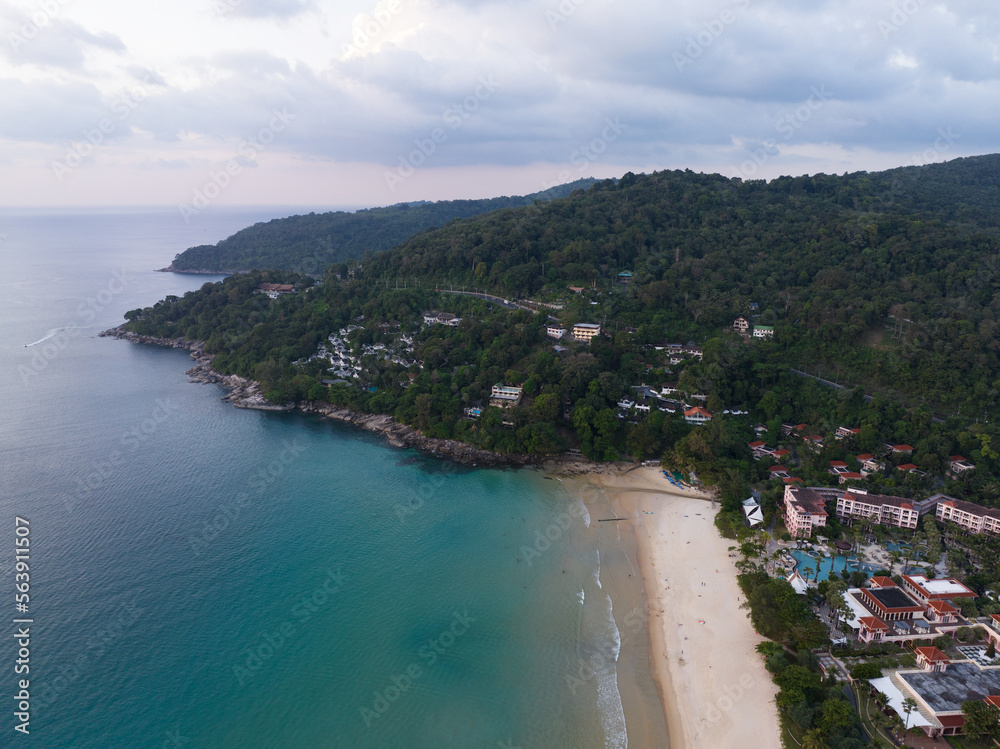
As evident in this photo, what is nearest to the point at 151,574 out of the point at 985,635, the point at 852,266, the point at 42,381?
the point at 985,635

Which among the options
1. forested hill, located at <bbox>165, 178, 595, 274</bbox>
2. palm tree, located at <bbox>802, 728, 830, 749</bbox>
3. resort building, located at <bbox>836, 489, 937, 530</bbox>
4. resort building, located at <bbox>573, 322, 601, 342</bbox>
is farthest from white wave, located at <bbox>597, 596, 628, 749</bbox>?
forested hill, located at <bbox>165, 178, 595, 274</bbox>

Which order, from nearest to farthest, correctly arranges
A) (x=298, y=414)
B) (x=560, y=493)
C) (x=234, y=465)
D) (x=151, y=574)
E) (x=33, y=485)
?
(x=151, y=574), (x=33, y=485), (x=560, y=493), (x=234, y=465), (x=298, y=414)

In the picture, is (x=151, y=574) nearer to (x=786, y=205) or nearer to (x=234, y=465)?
(x=234, y=465)

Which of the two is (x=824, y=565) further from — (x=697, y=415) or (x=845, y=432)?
(x=697, y=415)

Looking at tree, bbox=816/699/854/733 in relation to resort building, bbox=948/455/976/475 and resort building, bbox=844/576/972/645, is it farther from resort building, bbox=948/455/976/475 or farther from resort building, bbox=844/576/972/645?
resort building, bbox=948/455/976/475

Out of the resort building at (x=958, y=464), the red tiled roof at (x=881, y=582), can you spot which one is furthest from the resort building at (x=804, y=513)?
the resort building at (x=958, y=464)

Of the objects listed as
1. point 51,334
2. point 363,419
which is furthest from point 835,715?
point 51,334

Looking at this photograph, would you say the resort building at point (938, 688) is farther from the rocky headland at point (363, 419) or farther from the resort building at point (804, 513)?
the rocky headland at point (363, 419)
